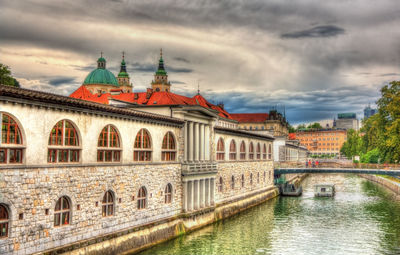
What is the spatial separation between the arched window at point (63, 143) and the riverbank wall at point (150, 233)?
5121 mm

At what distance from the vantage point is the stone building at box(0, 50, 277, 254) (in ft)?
75.4

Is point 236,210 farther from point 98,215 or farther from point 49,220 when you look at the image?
point 49,220

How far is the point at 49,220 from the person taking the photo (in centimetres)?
2470

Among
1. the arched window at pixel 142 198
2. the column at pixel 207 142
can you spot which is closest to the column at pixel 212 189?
the column at pixel 207 142

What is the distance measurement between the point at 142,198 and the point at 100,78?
9712cm

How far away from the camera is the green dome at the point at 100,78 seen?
414ft

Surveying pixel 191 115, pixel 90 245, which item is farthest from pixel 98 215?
pixel 191 115

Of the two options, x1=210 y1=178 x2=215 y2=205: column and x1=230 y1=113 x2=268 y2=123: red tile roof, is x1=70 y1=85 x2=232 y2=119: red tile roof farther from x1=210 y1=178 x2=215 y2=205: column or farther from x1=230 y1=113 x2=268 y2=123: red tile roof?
x1=230 y1=113 x2=268 y2=123: red tile roof

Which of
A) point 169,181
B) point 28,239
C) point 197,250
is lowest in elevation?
point 197,250

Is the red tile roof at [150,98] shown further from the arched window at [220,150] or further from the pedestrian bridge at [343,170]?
the pedestrian bridge at [343,170]

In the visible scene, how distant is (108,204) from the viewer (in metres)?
30.0

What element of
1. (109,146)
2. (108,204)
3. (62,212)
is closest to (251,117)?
(109,146)

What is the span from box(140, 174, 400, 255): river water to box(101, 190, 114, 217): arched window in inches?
165

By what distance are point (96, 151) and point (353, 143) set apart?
513 feet
